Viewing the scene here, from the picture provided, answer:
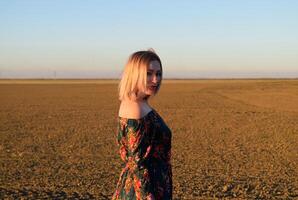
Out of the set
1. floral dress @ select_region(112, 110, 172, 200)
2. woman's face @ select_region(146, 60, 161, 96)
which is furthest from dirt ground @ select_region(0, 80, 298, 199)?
woman's face @ select_region(146, 60, 161, 96)

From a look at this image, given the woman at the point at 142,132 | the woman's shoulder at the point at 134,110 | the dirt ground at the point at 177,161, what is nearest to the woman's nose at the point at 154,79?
the woman at the point at 142,132

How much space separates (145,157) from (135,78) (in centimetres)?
44

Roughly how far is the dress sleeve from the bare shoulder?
0.02 meters

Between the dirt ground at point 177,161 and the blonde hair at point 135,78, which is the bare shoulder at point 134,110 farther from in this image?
the dirt ground at point 177,161

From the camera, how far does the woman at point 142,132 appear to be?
2.33 metres

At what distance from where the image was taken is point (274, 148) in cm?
1188

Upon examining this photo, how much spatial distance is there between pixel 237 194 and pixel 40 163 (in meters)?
4.73

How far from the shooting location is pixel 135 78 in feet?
7.67

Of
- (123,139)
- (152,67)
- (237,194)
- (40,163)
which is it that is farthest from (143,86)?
(40,163)

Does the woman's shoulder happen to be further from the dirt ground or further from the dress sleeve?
the dirt ground

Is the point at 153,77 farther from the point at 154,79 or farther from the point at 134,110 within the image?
the point at 134,110

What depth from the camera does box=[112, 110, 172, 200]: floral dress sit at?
2.32 m

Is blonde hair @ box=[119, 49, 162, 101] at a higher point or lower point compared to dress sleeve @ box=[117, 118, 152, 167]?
higher

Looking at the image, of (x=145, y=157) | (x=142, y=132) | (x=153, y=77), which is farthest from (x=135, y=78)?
(x=145, y=157)
